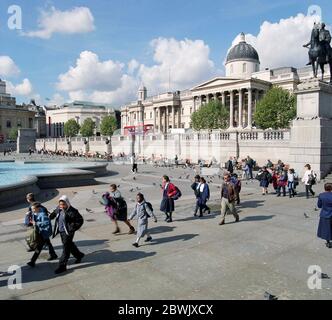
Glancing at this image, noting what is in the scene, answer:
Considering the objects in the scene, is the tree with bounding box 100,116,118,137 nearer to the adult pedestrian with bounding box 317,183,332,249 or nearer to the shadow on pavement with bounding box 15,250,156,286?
the shadow on pavement with bounding box 15,250,156,286

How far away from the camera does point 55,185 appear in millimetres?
20094

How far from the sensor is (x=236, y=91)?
80.4 m

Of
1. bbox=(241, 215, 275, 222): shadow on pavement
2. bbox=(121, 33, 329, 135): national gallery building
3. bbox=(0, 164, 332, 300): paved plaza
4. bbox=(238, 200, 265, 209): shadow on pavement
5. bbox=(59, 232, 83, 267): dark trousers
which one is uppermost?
bbox=(121, 33, 329, 135): national gallery building

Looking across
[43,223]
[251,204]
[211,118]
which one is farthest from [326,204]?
[211,118]

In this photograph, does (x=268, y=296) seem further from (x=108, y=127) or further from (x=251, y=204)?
(x=108, y=127)

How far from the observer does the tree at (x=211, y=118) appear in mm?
64062

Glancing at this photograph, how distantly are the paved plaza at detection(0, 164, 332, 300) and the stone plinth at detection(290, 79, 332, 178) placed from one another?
10.5 meters

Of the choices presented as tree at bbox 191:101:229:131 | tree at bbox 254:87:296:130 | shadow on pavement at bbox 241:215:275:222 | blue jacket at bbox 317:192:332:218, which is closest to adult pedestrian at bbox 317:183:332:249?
blue jacket at bbox 317:192:332:218

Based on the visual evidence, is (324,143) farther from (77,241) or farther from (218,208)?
(77,241)

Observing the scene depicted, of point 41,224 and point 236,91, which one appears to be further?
point 236,91

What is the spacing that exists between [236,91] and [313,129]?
200 feet

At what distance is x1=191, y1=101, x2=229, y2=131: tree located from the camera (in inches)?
2522

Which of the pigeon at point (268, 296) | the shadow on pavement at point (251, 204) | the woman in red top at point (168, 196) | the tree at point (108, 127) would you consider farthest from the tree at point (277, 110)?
the tree at point (108, 127)
